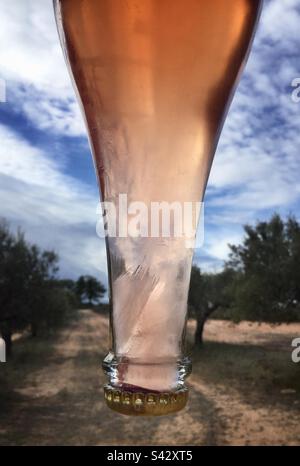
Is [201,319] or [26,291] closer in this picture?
[26,291]

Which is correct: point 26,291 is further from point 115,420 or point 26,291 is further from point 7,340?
point 115,420

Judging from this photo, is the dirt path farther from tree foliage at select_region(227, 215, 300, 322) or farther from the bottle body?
the bottle body

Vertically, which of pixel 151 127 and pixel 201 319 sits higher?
pixel 151 127

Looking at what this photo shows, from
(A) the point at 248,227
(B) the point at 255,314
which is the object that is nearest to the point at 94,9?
(B) the point at 255,314

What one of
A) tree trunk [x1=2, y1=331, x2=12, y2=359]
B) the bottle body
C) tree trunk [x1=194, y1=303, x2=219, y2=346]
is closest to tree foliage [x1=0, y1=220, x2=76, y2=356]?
tree trunk [x1=2, y1=331, x2=12, y2=359]

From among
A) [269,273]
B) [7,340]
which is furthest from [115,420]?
[269,273]

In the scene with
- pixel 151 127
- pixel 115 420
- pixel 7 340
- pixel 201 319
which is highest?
pixel 151 127

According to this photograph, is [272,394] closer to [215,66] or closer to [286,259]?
[286,259]

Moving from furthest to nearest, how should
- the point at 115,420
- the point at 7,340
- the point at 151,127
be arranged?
the point at 115,420 < the point at 7,340 < the point at 151,127
